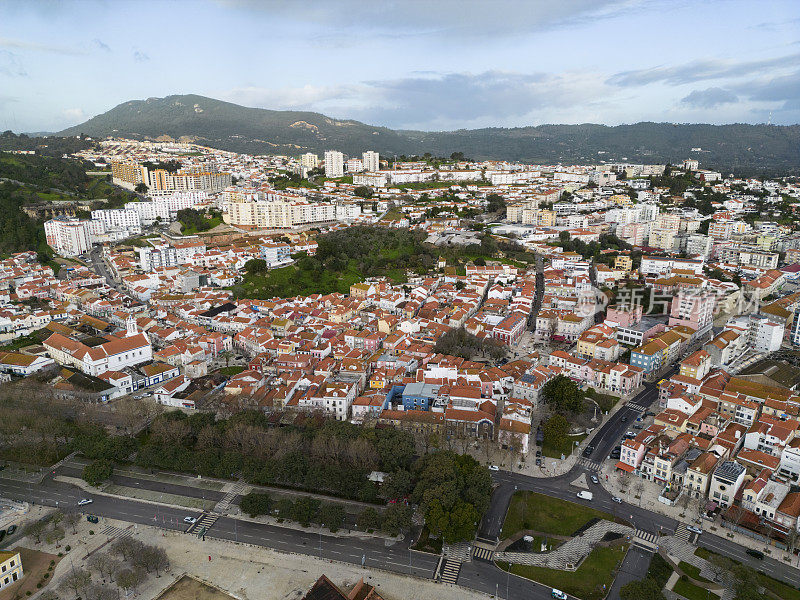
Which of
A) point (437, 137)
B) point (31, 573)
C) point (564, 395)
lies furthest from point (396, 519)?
point (437, 137)

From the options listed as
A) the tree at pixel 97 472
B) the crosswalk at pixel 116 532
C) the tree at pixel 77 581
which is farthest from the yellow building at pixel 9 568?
the tree at pixel 97 472

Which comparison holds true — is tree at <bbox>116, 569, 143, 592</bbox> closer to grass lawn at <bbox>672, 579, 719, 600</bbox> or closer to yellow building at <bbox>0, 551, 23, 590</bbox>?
yellow building at <bbox>0, 551, 23, 590</bbox>

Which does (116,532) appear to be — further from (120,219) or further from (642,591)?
(120,219)

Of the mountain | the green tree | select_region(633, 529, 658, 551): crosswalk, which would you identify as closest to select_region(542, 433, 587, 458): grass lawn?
select_region(633, 529, 658, 551): crosswalk

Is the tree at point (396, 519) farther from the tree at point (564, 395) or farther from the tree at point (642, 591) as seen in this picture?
the tree at point (564, 395)

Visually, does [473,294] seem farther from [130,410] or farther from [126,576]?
[126,576]
